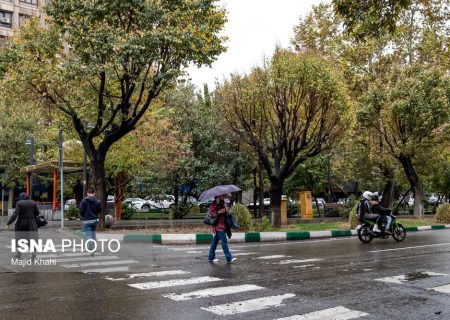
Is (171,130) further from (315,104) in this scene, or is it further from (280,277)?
(280,277)

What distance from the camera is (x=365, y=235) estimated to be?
15867mm

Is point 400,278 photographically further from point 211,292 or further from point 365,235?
point 365,235

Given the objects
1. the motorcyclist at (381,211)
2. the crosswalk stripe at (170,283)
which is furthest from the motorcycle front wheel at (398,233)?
the crosswalk stripe at (170,283)

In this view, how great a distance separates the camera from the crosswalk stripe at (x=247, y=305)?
6.38 m

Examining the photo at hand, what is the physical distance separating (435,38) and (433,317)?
2420 centimetres

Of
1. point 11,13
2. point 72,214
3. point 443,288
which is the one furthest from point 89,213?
point 11,13

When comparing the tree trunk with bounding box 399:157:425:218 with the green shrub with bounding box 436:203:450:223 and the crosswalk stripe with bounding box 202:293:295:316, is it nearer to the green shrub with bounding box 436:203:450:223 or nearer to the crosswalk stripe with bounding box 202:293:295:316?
the green shrub with bounding box 436:203:450:223

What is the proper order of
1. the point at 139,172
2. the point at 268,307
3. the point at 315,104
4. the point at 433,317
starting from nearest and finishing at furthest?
the point at 433,317
the point at 268,307
the point at 315,104
the point at 139,172

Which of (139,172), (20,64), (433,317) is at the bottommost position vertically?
(433,317)

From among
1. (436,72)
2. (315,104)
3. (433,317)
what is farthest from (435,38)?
(433,317)

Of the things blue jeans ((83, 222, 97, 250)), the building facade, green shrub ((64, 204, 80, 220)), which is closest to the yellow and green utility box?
green shrub ((64, 204, 80, 220))

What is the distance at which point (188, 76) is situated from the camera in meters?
18.8

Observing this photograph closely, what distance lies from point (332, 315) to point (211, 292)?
212 cm

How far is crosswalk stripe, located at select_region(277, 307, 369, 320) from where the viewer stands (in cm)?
609
